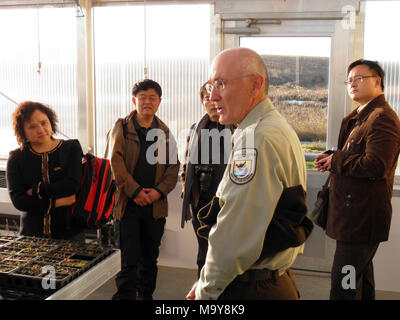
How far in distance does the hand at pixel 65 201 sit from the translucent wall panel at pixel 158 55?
5.46 ft

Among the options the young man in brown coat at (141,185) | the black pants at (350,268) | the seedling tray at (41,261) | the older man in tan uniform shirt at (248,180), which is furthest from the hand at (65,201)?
the black pants at (350,268)

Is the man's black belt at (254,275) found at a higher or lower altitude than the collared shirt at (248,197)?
lower

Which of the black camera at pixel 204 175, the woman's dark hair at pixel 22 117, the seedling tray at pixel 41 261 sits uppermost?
the woman's dark hair at pixel 22 117

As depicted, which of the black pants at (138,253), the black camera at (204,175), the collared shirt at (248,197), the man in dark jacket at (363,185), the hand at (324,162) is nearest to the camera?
the collared shirt at (248,197)

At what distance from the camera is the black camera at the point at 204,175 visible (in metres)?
2.90

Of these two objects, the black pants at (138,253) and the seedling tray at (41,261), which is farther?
the black pants at (138,253)

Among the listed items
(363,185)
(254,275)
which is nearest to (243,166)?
(254,275)

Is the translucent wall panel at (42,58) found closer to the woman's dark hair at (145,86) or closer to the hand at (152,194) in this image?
the woman's dark hair at (145,86)

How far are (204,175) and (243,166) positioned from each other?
1.58 metres

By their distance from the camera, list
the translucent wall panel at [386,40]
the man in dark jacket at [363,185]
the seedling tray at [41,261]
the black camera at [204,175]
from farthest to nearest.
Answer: the translucent wall panel at [386,40] → the black camera at [204,175] → the man in dark jacket at [363,185] → the seedling tray at [41,261]

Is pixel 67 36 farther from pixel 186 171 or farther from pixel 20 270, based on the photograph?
pixel 20 270

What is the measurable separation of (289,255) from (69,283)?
894mm

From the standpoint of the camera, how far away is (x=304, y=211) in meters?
1.43
